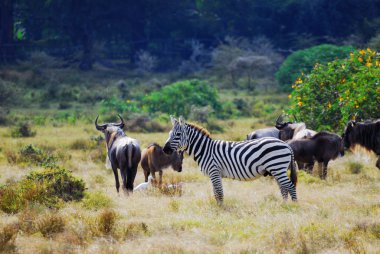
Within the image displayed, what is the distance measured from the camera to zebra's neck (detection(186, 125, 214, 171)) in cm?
1120

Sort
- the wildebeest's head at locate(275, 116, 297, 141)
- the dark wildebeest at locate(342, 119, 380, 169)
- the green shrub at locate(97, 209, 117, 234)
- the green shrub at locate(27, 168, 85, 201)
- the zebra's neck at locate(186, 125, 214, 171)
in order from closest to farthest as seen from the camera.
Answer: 1. the green shrub at locate(97, 209, 117, 234)
2. the zebra's neck at locate(186, 125, 214, 171)
3. the green shrub at locate(27, 168, 85, 201)
4. the dark wildebeest at locate(342, 119, 380, 169)
5. the wildebeest's head at locate(275, 116, 297, 141)

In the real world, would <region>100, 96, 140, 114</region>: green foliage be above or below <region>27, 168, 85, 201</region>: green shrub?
above

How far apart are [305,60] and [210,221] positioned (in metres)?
28.3

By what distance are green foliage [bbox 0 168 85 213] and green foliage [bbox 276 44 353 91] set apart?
25.7m

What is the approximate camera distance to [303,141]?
13.9 m

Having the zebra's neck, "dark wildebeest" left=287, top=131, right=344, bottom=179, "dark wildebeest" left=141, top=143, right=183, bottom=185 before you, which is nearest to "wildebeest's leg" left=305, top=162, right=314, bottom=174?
"dark wildebeest" left=287, top=131, right=344, bottom=179

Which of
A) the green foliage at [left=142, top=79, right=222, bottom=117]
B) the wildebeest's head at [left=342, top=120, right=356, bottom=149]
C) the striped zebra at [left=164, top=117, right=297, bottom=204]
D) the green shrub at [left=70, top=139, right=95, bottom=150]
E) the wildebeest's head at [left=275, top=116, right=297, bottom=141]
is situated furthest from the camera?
the green foliage at [left=142, top=79, right=222, bottom=117]

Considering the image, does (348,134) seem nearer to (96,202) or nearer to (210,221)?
(210,221)

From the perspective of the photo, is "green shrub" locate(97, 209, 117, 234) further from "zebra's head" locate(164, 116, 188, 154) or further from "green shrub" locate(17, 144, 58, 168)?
"green shrub" locate(17, 144, 58, 168)

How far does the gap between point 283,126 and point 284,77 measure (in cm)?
2207

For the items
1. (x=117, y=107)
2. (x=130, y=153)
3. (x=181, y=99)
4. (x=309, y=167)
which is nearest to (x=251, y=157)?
(x=130, y=153)

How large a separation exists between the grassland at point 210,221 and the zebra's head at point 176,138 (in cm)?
93

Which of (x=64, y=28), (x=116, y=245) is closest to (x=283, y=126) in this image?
(x=116, y=245)

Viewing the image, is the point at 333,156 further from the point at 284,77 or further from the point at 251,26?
the point at 251,26
